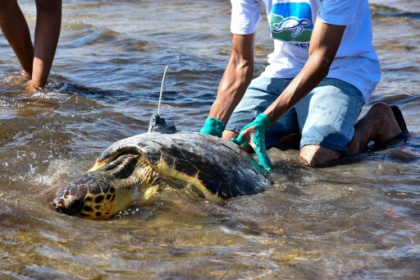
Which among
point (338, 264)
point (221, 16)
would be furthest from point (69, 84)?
point (221, 16)

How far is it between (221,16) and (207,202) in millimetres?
6676

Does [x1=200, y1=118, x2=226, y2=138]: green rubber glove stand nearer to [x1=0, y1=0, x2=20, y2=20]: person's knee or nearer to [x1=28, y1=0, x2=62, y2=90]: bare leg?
[x1=28, y1=0, x2=62, y2=90]: bare leg

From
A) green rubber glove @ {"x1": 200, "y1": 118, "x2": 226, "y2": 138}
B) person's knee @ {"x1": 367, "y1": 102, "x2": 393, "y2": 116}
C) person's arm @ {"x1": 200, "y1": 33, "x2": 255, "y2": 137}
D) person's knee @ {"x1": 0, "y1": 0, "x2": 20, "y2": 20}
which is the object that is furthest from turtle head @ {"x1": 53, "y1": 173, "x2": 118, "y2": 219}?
person's knee @ {"x1": 0, "y1": 0, "x2": 20, "y2": 20}

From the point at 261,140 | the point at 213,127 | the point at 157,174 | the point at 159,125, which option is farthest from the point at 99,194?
the point at 213,127

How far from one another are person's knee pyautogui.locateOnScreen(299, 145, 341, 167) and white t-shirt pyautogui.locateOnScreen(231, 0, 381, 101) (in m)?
0.45

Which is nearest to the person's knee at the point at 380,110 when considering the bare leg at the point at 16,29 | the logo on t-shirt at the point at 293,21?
the logo on t-shirt at the point at 293,21

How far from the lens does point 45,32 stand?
4.66 meters

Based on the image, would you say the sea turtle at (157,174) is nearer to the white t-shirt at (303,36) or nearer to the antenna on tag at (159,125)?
the antenna on tag at (159,125)

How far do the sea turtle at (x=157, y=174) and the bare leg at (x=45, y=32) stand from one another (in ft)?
6.40

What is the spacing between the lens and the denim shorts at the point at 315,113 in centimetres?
359

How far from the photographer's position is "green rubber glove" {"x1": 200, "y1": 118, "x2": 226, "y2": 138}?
3.50 meters

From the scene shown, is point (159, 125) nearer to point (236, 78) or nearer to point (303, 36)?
point (236, 78)

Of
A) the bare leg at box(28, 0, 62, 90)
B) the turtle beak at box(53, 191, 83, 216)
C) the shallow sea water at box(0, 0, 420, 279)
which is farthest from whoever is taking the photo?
the bare leg at box(28, 0, 62, 90)

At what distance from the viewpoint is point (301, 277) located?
2.11m
